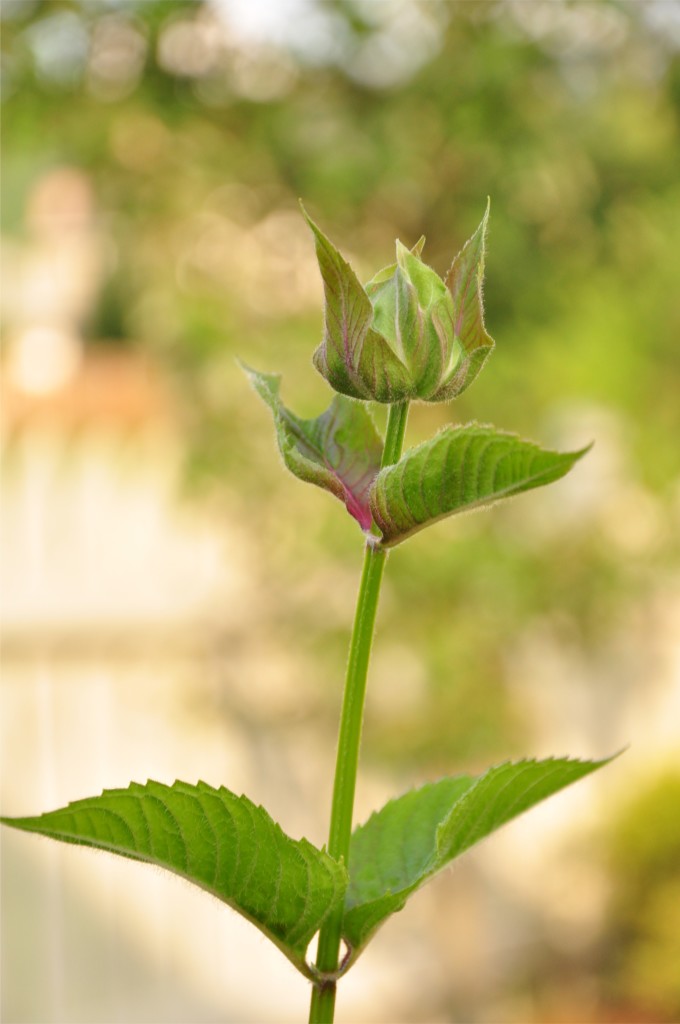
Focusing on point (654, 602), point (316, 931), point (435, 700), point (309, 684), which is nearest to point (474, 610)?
point (435, 700)

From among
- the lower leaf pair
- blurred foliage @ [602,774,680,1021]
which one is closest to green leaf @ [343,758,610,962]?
the lower leaf pair

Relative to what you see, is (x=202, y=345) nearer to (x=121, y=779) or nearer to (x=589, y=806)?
(x=121, y=779)

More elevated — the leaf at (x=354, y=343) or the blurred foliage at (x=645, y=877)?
the blurred foliage at (x=645, y=877)

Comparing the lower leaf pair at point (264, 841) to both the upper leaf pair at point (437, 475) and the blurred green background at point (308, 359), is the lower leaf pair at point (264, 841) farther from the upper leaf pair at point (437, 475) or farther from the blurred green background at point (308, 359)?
the blurred green background at point (308, 359)

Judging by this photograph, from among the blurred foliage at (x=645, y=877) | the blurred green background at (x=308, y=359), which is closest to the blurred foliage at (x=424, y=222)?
the blurred green background at (x=308, y=359)

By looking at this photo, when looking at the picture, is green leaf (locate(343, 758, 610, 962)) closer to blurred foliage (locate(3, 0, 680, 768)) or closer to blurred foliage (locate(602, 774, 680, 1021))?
blurred foliage (locate(3, 0, 680, 768))
